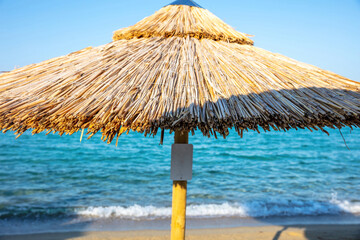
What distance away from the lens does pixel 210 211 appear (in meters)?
6.68

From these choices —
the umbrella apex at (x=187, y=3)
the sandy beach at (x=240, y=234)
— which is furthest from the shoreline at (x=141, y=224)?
the umbrella apex at (x=187, y=3)

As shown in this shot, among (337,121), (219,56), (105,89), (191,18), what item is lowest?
(337,121)

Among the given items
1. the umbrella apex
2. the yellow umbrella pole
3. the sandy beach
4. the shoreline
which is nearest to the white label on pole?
the yellow umbrella pole

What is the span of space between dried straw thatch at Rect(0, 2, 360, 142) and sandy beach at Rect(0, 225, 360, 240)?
11.3 ft

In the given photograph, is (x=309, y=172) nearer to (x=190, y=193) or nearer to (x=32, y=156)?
(x=190, y=193)

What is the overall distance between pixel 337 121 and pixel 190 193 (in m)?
6.22

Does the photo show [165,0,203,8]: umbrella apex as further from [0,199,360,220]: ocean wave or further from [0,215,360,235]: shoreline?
[0,199,360,220]: ocean wave

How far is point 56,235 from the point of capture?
17.5 feet

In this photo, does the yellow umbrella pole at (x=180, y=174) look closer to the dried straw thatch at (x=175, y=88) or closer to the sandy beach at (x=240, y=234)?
the dried straw thatch at (x=175, y=88)

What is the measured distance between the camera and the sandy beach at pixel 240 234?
523 centimetres

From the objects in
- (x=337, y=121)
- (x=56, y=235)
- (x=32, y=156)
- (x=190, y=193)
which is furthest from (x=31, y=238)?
(x=32, y=156)

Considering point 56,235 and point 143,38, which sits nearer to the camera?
point 143,38

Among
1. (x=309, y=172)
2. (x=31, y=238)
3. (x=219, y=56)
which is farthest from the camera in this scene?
(x=309, y=172)

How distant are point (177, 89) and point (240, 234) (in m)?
4.16
